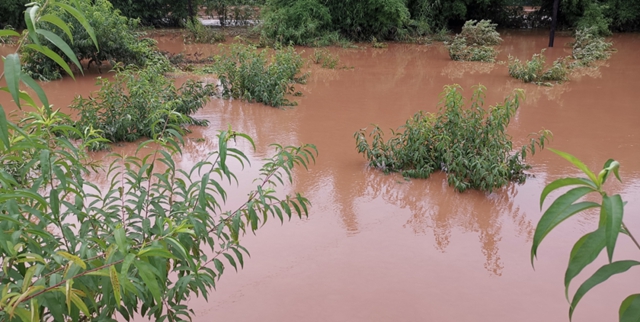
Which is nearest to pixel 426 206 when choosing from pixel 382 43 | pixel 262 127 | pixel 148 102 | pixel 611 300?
pixel 611 300

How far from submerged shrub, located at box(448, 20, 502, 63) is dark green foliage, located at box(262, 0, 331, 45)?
143 inches

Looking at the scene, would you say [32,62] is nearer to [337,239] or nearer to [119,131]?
[119,131]

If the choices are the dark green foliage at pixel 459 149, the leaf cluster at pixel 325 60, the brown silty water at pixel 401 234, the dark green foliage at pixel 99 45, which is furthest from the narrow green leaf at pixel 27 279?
the leaf cluster at pixel 325 60

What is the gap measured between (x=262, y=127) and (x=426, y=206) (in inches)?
111

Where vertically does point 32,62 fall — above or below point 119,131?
above

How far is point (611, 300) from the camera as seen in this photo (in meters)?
3.16

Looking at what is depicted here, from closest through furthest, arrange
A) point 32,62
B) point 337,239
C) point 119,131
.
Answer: point 337,239, point 119,131, point 32,62

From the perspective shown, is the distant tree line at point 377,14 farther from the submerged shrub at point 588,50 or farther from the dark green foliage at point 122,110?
the dark green foliage at point 122,110

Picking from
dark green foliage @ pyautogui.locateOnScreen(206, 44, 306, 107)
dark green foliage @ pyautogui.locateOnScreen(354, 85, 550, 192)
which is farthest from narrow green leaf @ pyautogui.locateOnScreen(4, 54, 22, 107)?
dark green foliage @ pyautogui.locateOnScreen(206, 44, 306, 107)

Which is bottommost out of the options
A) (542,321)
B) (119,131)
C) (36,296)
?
(542,321)

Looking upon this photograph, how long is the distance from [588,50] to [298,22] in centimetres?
715

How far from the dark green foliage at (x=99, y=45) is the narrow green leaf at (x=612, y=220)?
28.2 ft

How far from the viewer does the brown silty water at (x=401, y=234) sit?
3.07 metres

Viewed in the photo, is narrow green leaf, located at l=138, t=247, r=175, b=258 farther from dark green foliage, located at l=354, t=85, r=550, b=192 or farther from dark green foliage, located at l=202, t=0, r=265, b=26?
dark green foliage, located at l=202, t=0, r=265, b=26
